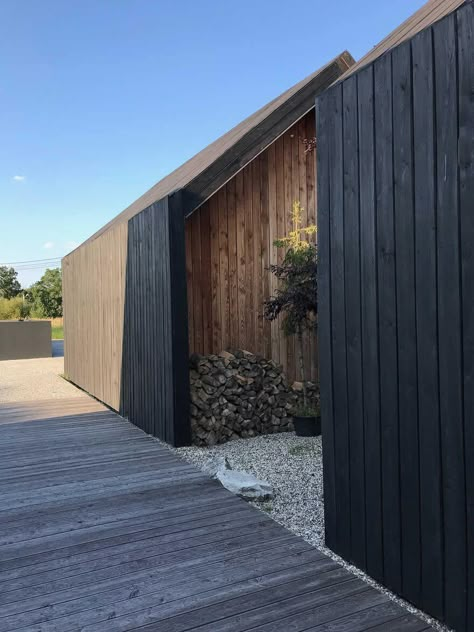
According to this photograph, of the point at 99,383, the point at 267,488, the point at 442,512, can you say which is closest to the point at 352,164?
the point at 442,512

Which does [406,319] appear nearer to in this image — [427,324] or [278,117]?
[427,324]

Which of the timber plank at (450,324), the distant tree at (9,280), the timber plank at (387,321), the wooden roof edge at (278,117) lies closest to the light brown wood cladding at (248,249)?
the wooden roof edge at (278,117)

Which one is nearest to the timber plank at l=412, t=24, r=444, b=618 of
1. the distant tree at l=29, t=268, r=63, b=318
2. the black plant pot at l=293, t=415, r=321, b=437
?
the black plant pot at l=293, t=415, r=321, b=437

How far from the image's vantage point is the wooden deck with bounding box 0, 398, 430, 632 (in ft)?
6.93

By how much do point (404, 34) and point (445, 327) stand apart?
5.52 feet

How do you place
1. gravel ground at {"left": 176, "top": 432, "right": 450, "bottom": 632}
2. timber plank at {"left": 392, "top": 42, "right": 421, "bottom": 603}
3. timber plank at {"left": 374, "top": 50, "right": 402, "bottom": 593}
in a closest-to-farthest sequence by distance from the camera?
timber plank at {"left": 392, "top": 42, "right": 421, "bottom": 603}, timber plank at {"left": 374, "top": 50, "right": 402, "bottom": 593}, gravel ground at {"left": 176, "top": 432, "right": 450, "bottom": 632}

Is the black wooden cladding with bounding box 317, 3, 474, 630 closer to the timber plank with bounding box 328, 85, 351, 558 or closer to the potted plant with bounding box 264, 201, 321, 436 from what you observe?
the timber plank with bounding box 328, 85, 351, 558

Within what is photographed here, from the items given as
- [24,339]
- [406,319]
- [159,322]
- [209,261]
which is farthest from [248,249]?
[24,339]

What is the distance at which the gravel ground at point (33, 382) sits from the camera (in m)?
8.45

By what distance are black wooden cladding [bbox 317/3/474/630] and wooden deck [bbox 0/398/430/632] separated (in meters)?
0.26

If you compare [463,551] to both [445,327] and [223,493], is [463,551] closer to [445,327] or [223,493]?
[445,327]

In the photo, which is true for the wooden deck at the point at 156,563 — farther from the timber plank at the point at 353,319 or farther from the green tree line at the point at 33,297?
the green tree line at the point at 33,297

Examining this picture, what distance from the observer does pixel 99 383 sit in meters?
7.71

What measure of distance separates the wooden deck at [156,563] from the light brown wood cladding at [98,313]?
2.65m
